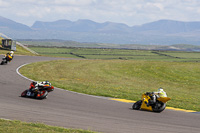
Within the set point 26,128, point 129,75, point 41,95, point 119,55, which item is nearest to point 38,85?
point 41,95

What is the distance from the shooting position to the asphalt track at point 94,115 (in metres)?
11.9

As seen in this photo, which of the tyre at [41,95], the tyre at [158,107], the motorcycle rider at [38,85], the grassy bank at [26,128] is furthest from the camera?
the motorcycle rider at [38,85]

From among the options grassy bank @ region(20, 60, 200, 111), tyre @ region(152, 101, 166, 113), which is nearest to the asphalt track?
tyre @ region(152, 101, 166, 113)

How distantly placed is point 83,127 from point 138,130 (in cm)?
203

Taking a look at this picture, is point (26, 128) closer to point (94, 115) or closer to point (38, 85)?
point (94, 115)

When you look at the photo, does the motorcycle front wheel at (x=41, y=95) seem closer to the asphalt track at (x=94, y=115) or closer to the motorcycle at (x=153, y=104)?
the asphalt track at (x=94, y=115)

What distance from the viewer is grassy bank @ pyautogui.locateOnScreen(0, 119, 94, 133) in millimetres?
10213

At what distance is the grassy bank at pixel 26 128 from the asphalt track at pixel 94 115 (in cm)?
74

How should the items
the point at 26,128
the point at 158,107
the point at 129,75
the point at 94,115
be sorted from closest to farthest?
the point at 26,128 < the point at 94,115 < the point at 158,107 < the point at 129,75

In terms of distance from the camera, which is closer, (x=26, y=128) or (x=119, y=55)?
(x=26, y=128)

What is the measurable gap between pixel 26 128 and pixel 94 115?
401 cm

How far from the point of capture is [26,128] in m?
10.5

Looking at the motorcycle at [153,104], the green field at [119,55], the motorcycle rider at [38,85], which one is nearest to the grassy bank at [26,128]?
the motorcycle at [153,104]

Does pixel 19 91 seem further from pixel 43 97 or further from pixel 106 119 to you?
pixel 106 119
